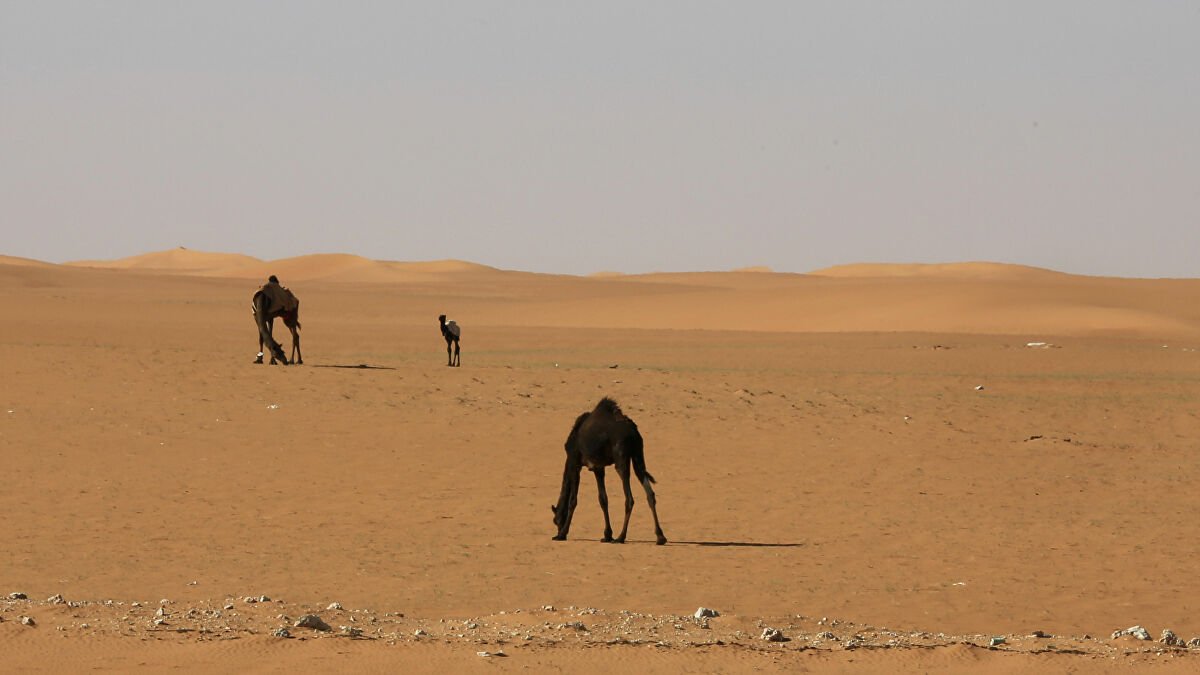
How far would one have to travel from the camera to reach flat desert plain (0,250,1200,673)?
8977mm

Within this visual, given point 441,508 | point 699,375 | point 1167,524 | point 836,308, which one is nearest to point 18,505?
point 441,508

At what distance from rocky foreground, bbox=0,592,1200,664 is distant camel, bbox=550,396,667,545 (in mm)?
3462

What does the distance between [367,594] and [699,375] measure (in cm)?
1728

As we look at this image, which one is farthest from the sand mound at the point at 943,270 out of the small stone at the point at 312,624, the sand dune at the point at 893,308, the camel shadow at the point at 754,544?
the small stone at the point at 312,624

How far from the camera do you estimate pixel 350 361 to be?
32000 millimetres

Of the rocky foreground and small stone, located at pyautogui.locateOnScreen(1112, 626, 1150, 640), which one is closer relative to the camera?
the rocky foreground

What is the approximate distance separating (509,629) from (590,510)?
7325mm

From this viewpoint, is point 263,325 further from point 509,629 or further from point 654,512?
point 509,629

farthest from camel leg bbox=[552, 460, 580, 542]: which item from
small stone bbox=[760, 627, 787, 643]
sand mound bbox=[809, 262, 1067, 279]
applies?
sand mound bbox=[809, 262, 1067, 279]

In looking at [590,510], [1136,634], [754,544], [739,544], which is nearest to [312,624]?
[1136,634]

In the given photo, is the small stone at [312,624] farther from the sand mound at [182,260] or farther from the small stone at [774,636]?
the sand mound at [182,260]

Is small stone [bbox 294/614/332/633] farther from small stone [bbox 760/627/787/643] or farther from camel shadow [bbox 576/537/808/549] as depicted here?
camel shadow [bbox 576/537/808/549]

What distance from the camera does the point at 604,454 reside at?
14.1m

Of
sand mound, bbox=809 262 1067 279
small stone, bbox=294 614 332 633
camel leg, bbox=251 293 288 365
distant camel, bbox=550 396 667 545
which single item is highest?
sand mound, bbox=809 262 1067 279
